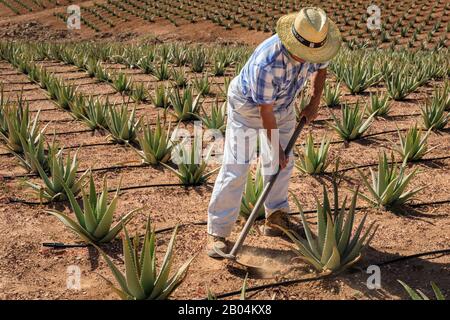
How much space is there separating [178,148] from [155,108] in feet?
7.62

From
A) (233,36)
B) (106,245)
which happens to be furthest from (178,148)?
(233,36)

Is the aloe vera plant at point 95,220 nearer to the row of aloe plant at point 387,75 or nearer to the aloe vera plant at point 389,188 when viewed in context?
the aloe vera plant at point 389,188

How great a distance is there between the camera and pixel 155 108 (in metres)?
6.14

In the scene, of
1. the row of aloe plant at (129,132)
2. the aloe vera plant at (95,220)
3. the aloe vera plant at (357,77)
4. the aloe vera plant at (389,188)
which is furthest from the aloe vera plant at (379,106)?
the aloe vera plant at (95,220)

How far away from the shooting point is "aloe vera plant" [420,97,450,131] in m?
5.00

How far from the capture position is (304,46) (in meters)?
2.40

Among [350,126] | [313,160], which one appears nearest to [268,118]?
[313,160]

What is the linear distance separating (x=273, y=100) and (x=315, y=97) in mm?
447

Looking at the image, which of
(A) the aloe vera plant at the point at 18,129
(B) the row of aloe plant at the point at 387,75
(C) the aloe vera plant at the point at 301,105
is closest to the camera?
(A) the aloe vera plant at the point at 18,129

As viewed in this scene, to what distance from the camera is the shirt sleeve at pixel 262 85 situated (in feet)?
8.09

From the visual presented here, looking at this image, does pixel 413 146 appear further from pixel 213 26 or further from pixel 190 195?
pixel 213 26

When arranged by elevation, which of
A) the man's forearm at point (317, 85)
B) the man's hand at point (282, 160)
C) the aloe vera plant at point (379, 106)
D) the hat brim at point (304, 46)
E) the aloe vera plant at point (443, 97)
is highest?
the hat brim at point (304, 46)

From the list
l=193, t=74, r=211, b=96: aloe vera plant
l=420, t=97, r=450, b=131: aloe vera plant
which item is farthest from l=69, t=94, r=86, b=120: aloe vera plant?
l=420, t=97, r=450, b=131: aloe vera plant

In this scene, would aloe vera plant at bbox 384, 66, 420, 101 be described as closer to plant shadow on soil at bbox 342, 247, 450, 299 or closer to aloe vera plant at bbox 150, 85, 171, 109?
aloe vera plant at bbox 150, 85, 171, 109
